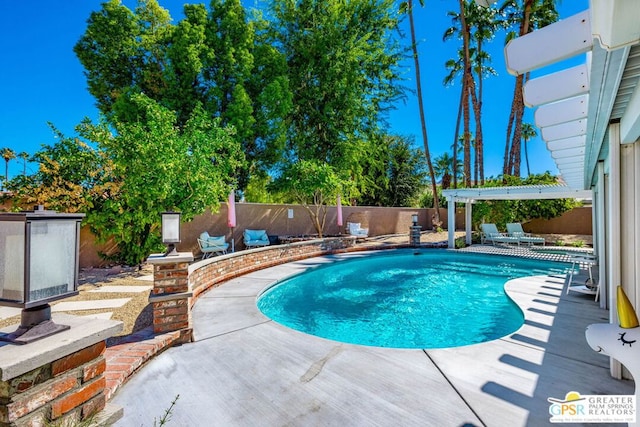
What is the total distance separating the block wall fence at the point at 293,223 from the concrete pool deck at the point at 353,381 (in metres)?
6.34

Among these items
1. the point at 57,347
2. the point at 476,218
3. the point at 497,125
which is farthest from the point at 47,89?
the point at 497,125

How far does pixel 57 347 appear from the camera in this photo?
1538 millimetres

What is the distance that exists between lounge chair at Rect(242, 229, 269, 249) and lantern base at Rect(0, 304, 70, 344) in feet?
32.0

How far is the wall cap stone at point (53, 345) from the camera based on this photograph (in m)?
1.38

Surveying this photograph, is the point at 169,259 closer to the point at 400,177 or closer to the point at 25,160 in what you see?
the point at 25,160

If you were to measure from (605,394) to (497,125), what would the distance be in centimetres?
2709

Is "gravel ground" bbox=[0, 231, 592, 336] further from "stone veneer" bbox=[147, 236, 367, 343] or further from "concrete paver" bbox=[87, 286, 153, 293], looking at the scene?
"stone veneer" bbox=[147, 236, 367, 343]

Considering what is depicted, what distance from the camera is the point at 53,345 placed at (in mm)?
1546

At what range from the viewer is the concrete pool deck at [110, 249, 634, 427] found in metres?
2.23

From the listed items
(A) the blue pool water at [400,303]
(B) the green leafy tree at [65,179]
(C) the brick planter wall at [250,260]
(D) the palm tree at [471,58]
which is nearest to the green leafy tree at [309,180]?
(C) the brick planter wall at [250,260]

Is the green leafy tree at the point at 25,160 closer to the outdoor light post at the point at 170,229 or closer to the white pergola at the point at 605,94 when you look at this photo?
the outdoor light post at the point at 170,229

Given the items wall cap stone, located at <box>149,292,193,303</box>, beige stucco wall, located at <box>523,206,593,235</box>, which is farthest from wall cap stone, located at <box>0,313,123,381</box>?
beige stucco wall, located at <box>523,206,593,235</box>

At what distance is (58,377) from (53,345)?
215mm

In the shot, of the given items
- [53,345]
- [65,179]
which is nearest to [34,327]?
[53,345]
